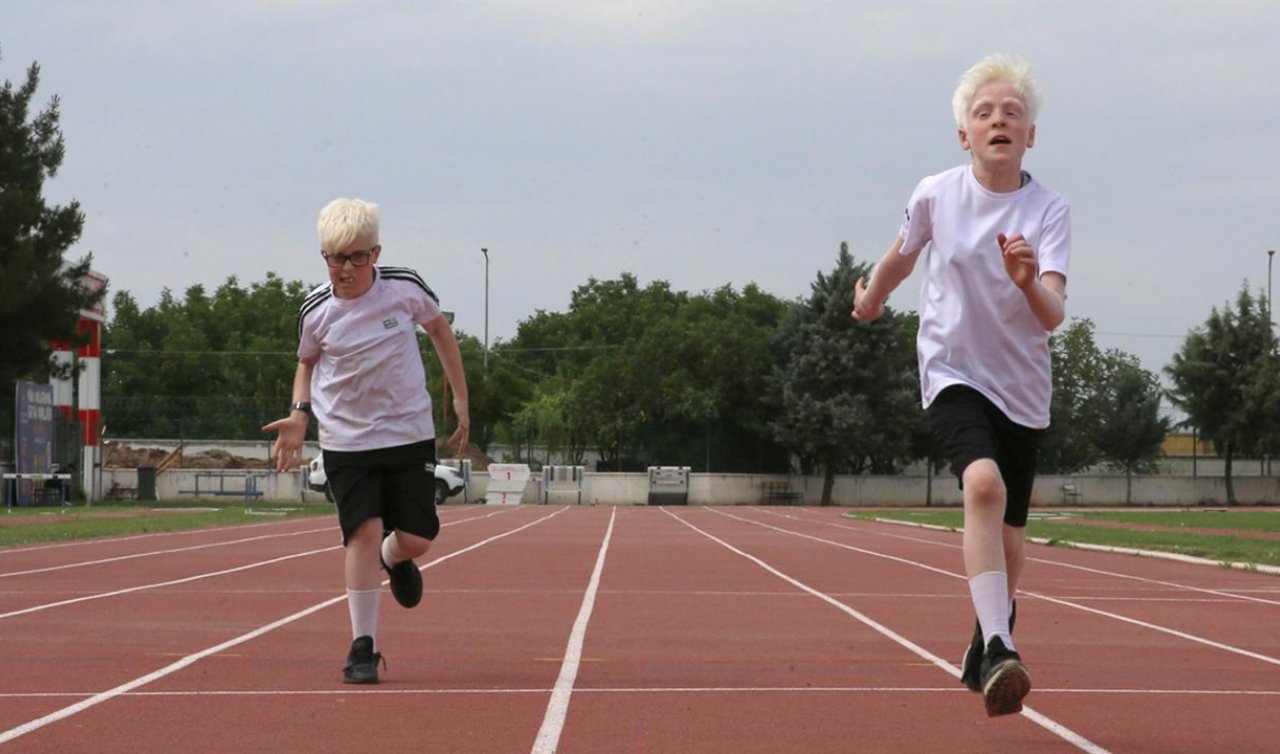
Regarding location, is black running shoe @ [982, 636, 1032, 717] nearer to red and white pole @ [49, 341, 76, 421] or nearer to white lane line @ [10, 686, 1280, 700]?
white lane line @ [10, 686, 1280, 700]

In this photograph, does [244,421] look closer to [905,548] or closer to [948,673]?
[905,548]

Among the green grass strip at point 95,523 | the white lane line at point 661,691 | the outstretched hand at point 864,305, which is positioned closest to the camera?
the outstretched hand at point 864,305

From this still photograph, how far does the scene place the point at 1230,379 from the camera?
66.2m

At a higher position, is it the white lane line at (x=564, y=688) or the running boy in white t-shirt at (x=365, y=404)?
the running boy in white t-shirt at (x=365, y=404)

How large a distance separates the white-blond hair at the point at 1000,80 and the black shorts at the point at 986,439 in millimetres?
922

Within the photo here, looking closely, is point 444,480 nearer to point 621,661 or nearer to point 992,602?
point 621,661

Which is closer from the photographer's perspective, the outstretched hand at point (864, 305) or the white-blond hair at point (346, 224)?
the outstretched hand at point (864, 305)

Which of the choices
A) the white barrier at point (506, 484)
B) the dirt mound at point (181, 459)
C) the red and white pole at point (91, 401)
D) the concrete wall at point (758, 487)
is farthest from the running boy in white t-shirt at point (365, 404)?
the dirt mound at point (181, 459)

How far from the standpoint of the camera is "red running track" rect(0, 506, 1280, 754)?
19.4 ft

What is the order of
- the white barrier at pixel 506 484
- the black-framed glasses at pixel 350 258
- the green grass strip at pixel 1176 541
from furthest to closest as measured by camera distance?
1. the white barrier at pixel 506 484
2. the green grass strip at pixel 1176 541
3. the black-framed glasses at pixel 350 258

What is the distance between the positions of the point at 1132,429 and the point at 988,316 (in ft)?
218

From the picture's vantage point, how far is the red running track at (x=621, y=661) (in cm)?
591

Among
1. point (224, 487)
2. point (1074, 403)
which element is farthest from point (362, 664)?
point (1074, 403)

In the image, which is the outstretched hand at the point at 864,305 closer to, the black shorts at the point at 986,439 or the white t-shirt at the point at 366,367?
the black shorts at the point at 986,439
